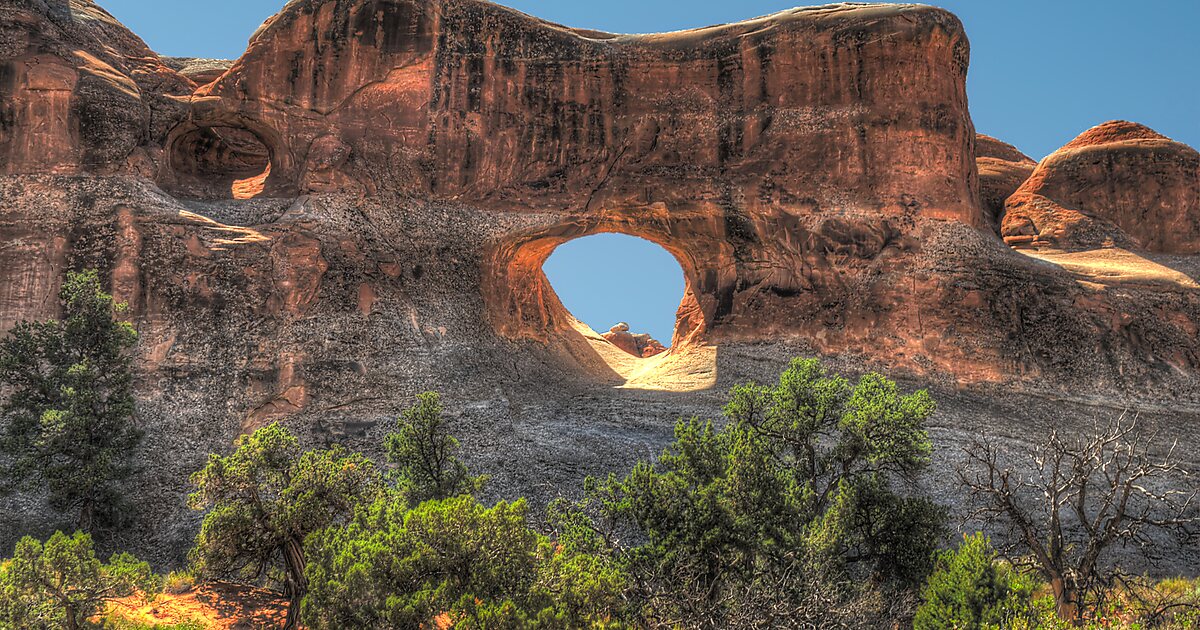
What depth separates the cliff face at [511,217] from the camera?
1043 inches

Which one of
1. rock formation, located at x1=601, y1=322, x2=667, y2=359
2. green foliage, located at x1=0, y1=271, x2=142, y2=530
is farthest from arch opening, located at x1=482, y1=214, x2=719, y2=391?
rock formation, located at x1=601, y1=322, x2=667, y2=359

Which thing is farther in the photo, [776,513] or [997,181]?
[997,181]

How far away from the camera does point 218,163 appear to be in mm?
33312

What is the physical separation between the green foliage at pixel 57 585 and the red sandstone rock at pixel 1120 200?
32828mm

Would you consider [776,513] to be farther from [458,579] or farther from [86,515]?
[86,515]

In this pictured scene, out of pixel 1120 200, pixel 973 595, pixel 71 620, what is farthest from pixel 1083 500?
pixel 1120 200

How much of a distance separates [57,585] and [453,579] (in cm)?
737

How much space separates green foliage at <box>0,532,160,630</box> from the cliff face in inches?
362

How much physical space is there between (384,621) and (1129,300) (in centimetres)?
2635

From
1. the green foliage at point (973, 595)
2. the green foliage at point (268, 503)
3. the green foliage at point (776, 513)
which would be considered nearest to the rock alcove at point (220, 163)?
the green foliage at point (268, 503)

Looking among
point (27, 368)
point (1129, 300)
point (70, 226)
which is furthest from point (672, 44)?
point (27, 368)

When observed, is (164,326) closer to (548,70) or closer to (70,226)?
(70,226)

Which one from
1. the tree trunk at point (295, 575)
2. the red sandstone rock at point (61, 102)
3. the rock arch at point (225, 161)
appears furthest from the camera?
the rock arch at point (225, 161)

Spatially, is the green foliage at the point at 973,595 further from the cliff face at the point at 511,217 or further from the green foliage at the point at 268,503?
the green foliage at the point at 268,503
